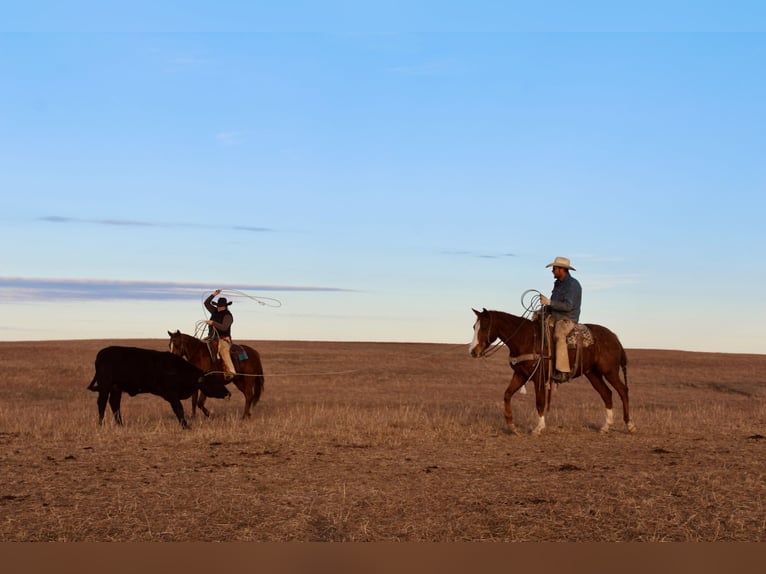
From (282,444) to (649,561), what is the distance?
29.6 ft

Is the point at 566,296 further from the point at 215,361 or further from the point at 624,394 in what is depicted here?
the point at 215,361

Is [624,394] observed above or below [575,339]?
below

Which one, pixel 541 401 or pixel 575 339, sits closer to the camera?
pixel 541 401

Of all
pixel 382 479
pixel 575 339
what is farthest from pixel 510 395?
pixel 382 479

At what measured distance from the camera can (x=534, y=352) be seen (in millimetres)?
14547

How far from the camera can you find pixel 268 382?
33969 millimetres

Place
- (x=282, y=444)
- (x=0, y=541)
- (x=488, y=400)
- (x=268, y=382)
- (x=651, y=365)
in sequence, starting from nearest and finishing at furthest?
(x=0, y=541), (x=282, y=444), (x=488, y=400), (x=268, y=382), (x=651, y=365)

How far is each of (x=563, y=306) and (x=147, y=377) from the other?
311 inches

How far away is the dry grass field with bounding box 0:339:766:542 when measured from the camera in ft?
24.4

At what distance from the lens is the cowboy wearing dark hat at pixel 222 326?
1641cm

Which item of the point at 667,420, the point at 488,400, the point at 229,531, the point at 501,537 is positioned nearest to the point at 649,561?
the point at 501,537

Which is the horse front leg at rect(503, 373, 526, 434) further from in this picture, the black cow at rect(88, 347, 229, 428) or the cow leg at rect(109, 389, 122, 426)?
the cow leg at rect(109, 389, 122, 426)

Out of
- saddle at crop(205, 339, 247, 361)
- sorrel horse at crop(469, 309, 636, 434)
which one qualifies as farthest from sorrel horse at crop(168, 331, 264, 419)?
sorrel horse at crop(469, 309, 636, 434)

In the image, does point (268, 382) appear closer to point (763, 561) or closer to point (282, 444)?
point (282, 444)
